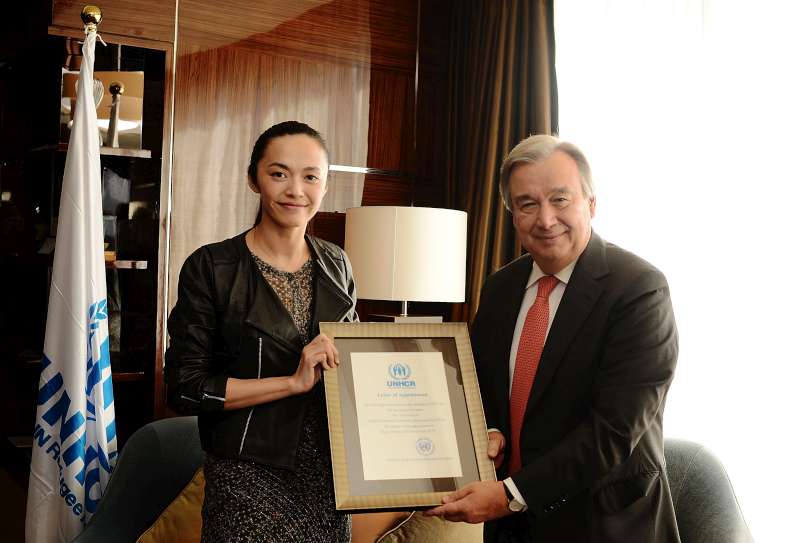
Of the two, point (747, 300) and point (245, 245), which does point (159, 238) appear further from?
point (747, 300)

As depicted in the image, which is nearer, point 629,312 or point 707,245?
point 629,312

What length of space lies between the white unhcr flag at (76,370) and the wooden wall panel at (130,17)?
1.28 feet

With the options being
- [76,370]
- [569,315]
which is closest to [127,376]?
[76,370]

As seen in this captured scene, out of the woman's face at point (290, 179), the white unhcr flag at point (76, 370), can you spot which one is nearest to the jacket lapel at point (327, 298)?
the woman's face at point (290, 179)

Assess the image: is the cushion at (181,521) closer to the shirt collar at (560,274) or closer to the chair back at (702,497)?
the shirt collar at (560,274)

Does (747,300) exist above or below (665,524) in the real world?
above

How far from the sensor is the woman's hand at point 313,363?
1718 millimetres

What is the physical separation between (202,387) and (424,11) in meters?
3.01

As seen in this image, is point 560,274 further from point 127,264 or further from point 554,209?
point 127,264

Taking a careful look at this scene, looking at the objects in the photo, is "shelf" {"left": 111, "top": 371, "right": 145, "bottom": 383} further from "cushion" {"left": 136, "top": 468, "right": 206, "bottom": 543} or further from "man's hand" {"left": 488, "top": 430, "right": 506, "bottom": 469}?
"man's hand" {"left": 488, "top": 430, "right": 506, "bottom": 469}

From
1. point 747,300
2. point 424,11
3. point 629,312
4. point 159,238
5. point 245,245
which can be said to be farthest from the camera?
point 424,11

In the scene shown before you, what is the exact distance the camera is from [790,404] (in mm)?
2469

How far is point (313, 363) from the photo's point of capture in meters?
1.72

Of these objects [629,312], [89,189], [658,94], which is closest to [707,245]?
[658,94]
